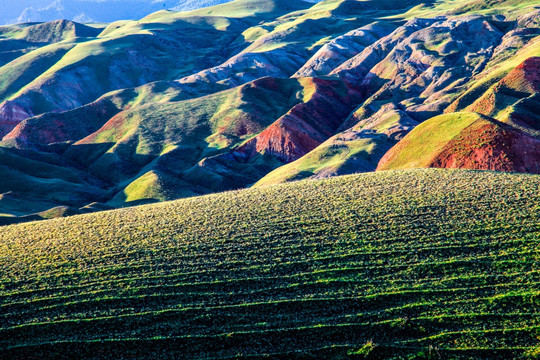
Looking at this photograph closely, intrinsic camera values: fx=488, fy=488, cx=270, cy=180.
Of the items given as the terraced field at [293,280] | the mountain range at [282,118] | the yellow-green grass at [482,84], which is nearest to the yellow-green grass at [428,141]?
the mountain range at [282,118]

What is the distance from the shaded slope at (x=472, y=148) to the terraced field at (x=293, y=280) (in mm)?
13752

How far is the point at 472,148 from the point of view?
5878 cm

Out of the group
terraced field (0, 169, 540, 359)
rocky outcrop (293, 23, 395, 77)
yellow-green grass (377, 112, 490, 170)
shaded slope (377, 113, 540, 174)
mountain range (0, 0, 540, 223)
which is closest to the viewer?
terraced field (0, 169, 540, 359)

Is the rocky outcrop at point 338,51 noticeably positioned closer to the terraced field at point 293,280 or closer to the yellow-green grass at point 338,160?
the yellow-green grass at point 338,160

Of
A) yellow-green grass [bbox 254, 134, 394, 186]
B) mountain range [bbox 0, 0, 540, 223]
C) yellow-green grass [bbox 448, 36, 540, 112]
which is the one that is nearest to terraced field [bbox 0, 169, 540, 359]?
mountain range [bbox 0, 0, 540, 223]

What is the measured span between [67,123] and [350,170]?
3244 inches

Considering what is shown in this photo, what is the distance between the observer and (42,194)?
81.1 m

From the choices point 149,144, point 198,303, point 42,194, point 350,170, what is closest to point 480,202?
point 198,303

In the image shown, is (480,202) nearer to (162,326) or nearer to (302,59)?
(162,326)

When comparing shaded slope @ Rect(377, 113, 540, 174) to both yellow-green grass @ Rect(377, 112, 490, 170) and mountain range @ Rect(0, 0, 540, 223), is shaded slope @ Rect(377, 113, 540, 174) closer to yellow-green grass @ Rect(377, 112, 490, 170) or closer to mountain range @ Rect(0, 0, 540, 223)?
yellow-green grass @ Rect(377, 112, 490, 170)

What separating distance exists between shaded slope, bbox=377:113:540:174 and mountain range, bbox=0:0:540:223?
7.0 inches

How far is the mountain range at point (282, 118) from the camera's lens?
70.2m

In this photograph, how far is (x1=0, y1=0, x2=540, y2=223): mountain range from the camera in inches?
2766

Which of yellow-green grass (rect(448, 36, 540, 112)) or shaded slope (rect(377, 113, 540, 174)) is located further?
yellow-green grass (rect(448, 36, 540, 112))
